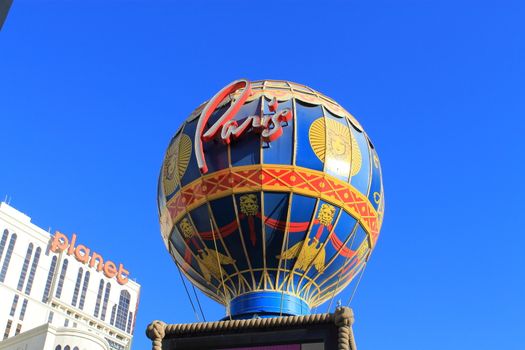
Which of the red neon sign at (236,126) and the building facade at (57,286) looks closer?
the red neon sign at (236,126)

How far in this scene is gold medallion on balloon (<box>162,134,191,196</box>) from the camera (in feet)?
70.0

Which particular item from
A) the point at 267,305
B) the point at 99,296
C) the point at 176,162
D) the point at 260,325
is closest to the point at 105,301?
the point at 99,296

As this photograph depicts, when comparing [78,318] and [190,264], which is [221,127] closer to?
[190,264]

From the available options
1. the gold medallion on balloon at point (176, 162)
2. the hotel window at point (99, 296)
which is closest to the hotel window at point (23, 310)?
the hotel window at point (99, 296)

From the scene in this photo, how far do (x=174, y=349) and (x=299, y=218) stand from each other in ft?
16.8

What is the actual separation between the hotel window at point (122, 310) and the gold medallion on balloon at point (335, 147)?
3608 inches

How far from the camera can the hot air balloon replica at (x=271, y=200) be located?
2003 centimetres

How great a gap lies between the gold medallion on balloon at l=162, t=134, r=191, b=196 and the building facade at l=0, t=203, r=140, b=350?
221ft

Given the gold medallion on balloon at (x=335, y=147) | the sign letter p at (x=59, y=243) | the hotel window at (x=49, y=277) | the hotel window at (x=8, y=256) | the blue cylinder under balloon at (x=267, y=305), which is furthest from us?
the sign letter p at (x=59, y=243)

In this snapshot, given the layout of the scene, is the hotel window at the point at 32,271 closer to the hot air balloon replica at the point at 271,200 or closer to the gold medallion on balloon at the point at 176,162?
the gold medallion on balloon at the point at 176,162

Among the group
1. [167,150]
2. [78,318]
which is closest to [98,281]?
[78,318]

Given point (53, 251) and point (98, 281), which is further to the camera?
point (98, 281)

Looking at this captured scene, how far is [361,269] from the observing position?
2283cm

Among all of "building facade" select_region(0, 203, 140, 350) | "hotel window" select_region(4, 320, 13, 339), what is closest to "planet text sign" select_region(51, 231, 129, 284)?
"building facade" select_region(0, 203, 140, 350)
